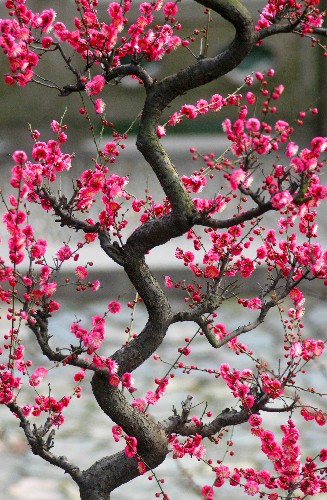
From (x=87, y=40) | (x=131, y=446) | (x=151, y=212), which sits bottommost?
(x=131, y=446)

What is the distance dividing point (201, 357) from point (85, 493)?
213 cm

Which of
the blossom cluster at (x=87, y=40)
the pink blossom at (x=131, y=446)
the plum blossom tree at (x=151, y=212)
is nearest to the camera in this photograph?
the plum blossom tree at (x=151, y=212)

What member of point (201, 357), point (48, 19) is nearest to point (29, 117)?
point (201, 357)

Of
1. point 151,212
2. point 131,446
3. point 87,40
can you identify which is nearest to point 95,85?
point 87,40

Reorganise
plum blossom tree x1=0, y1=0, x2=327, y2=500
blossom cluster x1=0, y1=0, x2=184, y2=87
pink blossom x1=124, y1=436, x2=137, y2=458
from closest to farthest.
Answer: plum blossom tree x1=0, y1=0, x2=327, y2=500 < blossom cluster x1=0, y1=0, x2=184, y2=87 < pink blossom x1=124, y1=436, x2=137, y2=458

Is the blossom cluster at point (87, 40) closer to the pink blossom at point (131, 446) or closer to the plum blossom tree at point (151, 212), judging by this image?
the plum blossom tree at point (151, 212)

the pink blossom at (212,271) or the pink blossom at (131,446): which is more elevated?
the pink blossom at (212,271)

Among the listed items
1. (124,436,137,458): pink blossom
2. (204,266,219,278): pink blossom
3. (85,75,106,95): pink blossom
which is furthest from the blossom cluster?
(124,436,137,458): pink blossom

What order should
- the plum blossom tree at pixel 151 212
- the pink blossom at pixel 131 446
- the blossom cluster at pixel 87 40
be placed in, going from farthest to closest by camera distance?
the pink blossom at pixel 131 446, the blossom cluster at pixel 87 40, the plum blossom tree at pixel 151 212

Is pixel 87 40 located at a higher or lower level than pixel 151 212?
higher

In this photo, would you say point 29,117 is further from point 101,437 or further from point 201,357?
point 101,437

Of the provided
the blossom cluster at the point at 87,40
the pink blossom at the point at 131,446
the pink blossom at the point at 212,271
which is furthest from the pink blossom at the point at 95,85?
the pink blossom at the point at 131,446

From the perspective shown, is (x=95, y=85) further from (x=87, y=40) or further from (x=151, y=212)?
(x=151, y=212)

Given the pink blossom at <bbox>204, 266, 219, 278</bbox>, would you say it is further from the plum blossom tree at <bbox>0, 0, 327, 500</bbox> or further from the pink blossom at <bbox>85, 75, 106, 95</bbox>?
the pink blossom at <bbox>85, 75, 106, 95</bbox>
